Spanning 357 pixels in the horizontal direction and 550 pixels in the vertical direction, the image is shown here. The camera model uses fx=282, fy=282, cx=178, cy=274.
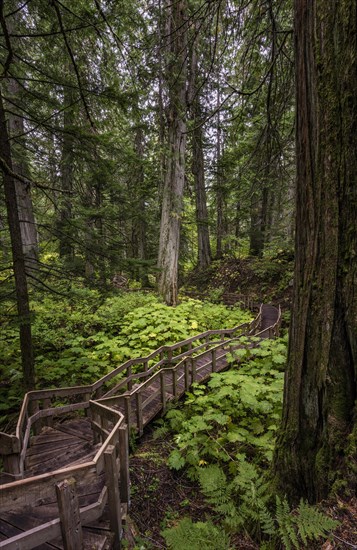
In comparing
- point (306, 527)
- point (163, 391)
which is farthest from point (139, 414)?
point (306, 527)

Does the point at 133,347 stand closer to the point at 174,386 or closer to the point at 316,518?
the point at 174,386

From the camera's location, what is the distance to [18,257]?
203 inches

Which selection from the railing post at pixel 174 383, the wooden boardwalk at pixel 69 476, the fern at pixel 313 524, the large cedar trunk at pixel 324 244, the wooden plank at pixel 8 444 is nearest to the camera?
the fern at pixel 313 524

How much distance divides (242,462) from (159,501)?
1715mm

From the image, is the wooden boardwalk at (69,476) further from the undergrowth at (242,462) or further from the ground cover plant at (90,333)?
the ground cover plant at (90,333)

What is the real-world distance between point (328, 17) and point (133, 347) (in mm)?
8364

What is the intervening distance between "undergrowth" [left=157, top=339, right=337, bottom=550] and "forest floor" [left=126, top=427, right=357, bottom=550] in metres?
0.14

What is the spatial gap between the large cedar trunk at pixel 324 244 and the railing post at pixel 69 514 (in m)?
1.97

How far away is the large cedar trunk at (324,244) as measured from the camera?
6.29 feet

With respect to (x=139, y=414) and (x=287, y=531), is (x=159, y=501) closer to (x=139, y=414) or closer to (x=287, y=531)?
(x=139, y=414)

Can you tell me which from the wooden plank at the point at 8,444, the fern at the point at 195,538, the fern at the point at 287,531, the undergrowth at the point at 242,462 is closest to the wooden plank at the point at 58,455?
the wooden plank at the point at 8,444

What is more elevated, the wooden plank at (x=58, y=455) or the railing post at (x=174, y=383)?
the wooden plank at (x=58, y=455)

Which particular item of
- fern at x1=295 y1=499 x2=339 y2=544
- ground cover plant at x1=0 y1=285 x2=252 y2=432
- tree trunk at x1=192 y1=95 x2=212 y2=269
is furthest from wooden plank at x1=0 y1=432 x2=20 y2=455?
tree trunk at x1=192 y1=95 x2=212 y2=269

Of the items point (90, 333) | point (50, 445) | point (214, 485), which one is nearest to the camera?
point (214, 485)
